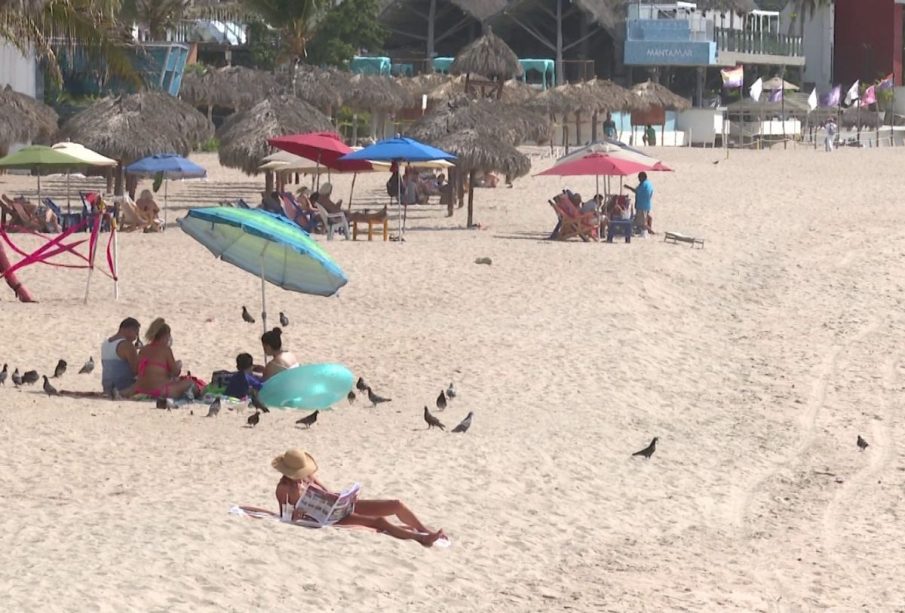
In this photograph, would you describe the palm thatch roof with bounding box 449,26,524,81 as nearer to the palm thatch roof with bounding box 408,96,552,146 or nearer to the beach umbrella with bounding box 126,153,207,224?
the palm thatch roof with bounding box 408,96,552,146

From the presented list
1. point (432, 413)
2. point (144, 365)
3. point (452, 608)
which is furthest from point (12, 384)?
point (452, 608)

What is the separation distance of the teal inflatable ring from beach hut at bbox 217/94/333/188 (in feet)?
41.2

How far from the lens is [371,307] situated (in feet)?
51.9

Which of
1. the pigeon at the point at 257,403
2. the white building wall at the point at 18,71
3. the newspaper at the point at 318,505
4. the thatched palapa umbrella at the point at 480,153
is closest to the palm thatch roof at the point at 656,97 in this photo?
the white building wall at the point at 18,71

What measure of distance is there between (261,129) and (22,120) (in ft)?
16.6

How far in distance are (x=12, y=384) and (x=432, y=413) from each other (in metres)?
2.96

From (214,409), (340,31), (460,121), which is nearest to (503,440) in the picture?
(214,409)

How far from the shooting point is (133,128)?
77.9 ft

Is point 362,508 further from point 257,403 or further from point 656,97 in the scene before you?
point 656,97

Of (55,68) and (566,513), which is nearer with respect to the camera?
(566,513)

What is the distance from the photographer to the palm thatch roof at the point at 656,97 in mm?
46719

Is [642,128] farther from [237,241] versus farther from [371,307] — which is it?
[237,241]

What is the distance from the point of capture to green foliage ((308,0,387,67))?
4775cm

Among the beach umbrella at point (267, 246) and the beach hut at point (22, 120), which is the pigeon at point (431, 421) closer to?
the beach umbrella at point (267, 246)
